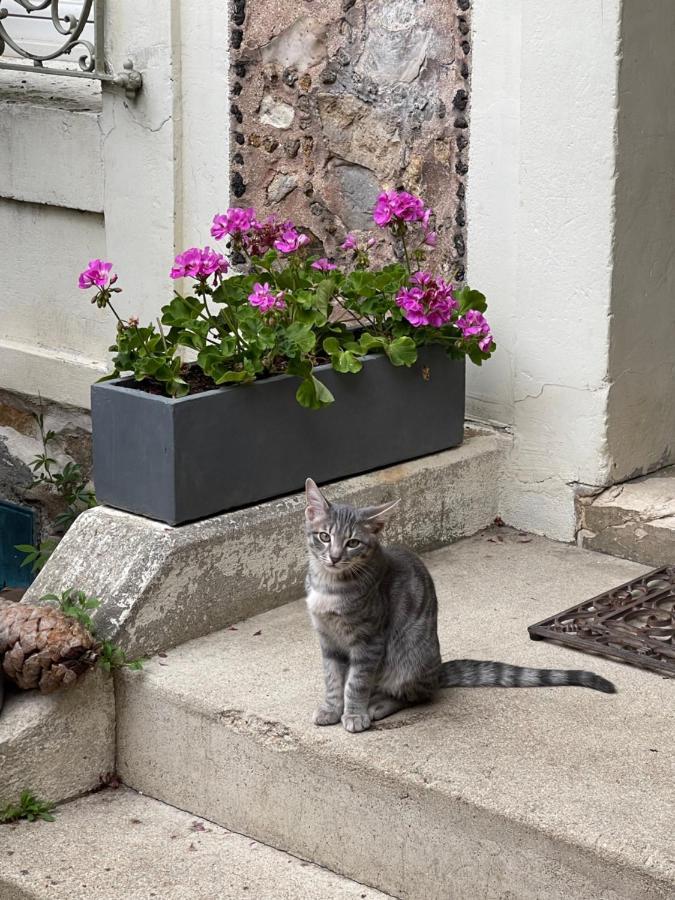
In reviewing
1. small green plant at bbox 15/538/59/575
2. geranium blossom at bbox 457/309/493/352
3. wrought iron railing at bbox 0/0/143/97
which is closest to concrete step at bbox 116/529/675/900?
geranium blossom at bbox 457/309/493/352

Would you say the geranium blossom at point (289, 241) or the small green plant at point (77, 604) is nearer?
the small green plant at point (77, 604)

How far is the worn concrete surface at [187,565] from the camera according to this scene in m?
3.76

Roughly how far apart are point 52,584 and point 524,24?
7.62ft

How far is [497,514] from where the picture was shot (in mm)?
4840

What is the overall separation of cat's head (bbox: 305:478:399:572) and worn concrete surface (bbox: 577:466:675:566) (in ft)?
4.59

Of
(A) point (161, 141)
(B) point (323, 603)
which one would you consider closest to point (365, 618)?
(B) point (323, 603)

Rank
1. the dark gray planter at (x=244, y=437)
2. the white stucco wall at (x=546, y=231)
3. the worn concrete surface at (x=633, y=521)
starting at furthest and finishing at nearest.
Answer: the worn concrete surface at (x=633, y=521) < the white stucco wall at (x=546, y=231) < the dark gray planter at (x=244, y=437)

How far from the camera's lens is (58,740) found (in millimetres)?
3611

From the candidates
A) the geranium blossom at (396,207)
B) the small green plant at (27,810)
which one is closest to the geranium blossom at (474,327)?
the geranium blossom at (396,207)

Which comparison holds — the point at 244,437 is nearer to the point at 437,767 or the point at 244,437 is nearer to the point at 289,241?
the point at 289,241

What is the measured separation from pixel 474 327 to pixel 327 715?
1.60 metres

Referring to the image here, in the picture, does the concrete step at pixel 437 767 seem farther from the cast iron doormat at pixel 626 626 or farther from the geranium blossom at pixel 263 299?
the geranium blossom at pixel 263 299

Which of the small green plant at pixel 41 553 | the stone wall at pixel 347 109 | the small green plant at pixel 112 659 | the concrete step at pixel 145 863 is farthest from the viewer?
the small green plant at pixel 41 553

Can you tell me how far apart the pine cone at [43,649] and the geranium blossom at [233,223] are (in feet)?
4.36
